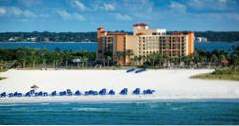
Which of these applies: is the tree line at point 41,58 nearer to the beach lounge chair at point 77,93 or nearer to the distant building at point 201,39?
the beach lounge chair at point 77,93

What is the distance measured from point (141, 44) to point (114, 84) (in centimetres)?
130

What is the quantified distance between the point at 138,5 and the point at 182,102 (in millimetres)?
1955

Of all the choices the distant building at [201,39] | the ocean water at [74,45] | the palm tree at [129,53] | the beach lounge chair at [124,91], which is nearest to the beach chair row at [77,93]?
the beach lounge chair at [124,91]

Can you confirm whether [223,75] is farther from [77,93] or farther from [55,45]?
[55,45]

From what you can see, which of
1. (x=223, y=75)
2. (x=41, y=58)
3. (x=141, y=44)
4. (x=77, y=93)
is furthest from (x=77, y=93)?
(x=223, y=75)

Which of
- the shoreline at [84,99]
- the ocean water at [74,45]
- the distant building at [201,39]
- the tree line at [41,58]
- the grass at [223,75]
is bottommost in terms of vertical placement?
the shoreline at [84,99]

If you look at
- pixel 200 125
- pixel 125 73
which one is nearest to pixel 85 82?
pixel 125 73

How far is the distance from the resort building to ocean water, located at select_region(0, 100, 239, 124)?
1111mm

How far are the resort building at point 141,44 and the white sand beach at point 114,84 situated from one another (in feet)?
1.16

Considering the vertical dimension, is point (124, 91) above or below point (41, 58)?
below

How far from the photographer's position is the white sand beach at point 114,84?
12312mm

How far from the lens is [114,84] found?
40.9ft

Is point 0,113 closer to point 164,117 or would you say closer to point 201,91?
point 164,117

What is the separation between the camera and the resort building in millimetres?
12805
